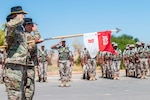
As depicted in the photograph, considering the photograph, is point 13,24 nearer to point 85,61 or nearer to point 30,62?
point 30,62

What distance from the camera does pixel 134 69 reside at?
21375mm

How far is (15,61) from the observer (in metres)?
6.70

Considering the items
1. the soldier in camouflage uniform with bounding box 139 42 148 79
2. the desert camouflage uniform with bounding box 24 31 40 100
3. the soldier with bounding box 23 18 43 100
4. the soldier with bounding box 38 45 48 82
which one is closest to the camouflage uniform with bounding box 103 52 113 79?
the soldier in camouflage uniform with bounding box 139 42 148 79

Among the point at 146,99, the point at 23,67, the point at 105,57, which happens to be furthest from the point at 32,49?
the point at 105,57

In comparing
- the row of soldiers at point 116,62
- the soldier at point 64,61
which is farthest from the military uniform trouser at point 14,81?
the row of soldiers at point 116,62

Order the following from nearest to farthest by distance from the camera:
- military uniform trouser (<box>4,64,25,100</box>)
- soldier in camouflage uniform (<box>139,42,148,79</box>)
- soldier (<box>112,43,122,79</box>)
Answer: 1. military uniform trouser (<box>4,64,25,100</box>)
2. soldier (<box>112,43,122,79</box>)
3. soldier in camouflage uniform (<box>139,42,148,79</box>)

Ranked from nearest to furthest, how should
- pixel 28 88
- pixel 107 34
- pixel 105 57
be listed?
pixel 28 88 < pixel 107 34 < pixel 105 57

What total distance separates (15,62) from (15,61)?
0.7 inches

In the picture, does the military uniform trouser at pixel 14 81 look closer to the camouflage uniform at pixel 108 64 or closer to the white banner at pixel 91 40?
the white banner at pixel 91 40

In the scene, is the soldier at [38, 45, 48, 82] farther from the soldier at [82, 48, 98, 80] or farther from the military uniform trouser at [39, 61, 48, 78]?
the soldier at [82, 48, 98, 80]

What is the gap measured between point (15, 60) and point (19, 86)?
0.44 metres

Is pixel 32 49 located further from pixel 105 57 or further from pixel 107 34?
pixel 105 57

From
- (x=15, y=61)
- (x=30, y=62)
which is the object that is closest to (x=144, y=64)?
(x=30, y=62)

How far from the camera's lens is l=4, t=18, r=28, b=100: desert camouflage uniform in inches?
261
